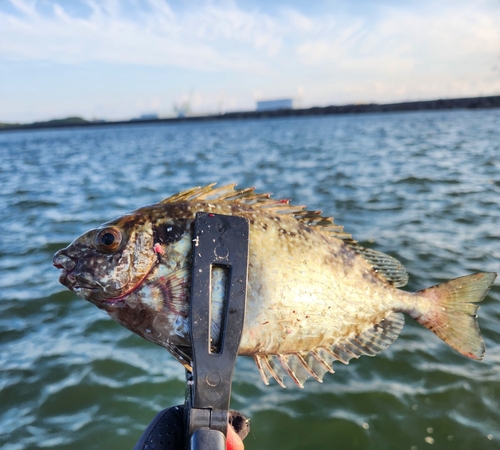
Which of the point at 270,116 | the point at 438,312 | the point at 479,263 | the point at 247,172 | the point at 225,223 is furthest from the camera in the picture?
the point at 270,116

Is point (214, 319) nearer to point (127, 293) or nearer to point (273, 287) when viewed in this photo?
point (273, 287)

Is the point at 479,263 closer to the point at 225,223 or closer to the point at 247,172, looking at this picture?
the point at 225,223

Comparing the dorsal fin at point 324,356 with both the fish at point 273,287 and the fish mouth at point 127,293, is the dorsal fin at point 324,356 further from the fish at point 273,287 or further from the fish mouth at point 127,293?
the fish mouth at point 127,293

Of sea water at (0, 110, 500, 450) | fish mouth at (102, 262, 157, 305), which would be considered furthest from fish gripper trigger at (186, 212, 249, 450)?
sea water at (0, 110, 500, 450)

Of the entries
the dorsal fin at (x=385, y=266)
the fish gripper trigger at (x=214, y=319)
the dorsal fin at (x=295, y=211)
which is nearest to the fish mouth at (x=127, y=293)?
the fish gripper trigger at (x=214, y=319)

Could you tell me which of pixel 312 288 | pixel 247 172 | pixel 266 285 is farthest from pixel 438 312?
pixel 247 172

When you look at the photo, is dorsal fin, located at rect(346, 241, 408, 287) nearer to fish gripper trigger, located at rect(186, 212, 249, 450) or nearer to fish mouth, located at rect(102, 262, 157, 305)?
fish gripper trigger, located at rect(186, 212, 249, 450)

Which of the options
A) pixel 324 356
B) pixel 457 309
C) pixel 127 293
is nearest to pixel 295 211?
pixel 324 356
